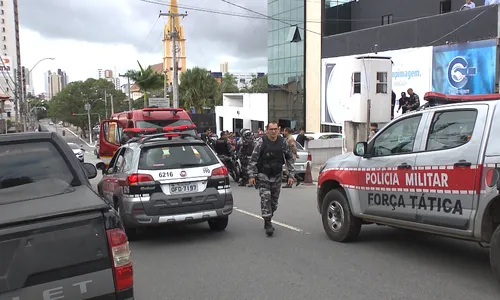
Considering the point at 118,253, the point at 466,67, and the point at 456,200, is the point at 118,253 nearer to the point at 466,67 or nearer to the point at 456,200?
the point at 456,200

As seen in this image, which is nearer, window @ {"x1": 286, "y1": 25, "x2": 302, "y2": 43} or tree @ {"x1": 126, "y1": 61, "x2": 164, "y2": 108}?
window @ {"x1": 286, "y1": 25, "x2": 302, "y2": 43}

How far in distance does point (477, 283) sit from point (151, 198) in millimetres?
4383

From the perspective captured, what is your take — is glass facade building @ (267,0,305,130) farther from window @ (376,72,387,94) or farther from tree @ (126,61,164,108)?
window @ (376,72,387,94)

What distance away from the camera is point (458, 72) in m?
21.8

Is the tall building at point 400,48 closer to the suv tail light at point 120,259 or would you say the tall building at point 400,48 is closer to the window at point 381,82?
the window at point 381,82

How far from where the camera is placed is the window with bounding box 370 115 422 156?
5.77m

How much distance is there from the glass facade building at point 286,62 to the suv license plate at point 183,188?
101 ft

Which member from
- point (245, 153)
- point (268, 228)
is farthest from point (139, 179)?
point (245, 153)

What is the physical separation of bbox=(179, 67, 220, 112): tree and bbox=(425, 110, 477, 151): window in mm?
44310

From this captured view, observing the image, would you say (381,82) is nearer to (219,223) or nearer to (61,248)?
(219,223)

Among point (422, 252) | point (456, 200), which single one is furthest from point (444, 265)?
point (456, 200)

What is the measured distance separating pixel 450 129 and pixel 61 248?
4.31 metres

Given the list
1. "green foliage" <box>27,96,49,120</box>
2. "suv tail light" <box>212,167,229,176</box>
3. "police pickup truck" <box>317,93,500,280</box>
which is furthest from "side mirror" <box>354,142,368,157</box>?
"green foliage" <box>27,96,49,120</box>

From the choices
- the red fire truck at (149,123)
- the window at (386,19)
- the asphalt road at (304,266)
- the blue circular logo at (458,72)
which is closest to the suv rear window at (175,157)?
→ the asphalt road at (304,266)
